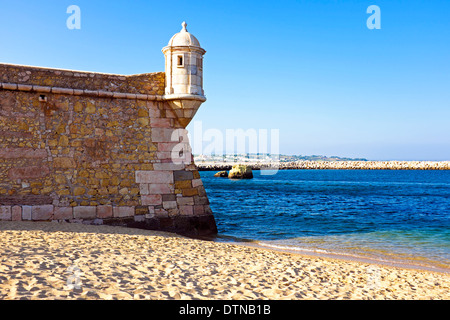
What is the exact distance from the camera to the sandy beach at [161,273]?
16.8 ft

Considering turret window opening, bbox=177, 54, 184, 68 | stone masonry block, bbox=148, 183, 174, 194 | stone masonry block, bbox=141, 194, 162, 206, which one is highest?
turret window opening, bbox=177, 54, 184, 68

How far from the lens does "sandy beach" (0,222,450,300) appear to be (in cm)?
513

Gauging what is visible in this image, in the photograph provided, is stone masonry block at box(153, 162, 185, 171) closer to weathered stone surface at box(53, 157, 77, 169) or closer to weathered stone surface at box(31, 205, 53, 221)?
weathered stone surface at box(53, 157, 77, 169)

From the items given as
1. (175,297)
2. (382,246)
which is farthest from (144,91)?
(382,246)

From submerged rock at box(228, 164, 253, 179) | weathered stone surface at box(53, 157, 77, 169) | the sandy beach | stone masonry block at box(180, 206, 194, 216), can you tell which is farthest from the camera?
submerged rock at box(228, 164, 253, 179)

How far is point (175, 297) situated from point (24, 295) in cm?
175

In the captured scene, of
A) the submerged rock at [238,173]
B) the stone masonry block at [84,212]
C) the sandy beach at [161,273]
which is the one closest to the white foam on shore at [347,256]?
the sandy beach at [161,273]

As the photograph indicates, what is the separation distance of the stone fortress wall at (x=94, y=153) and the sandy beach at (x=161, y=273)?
0.89 m

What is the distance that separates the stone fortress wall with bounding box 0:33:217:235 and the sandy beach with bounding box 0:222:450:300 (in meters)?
0.89

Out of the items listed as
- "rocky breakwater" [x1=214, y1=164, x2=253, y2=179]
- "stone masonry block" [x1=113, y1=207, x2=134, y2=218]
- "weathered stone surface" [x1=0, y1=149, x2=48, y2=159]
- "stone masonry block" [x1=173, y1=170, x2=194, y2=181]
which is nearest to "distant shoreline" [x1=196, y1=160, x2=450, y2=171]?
"rocky breakwater" [x1=214, y1=164, x2=253, y2=179]

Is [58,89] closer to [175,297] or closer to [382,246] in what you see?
[175,297]

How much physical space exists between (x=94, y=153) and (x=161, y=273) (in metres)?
5.10

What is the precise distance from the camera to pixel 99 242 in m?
8.12

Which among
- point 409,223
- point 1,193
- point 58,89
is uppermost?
point 58,89
